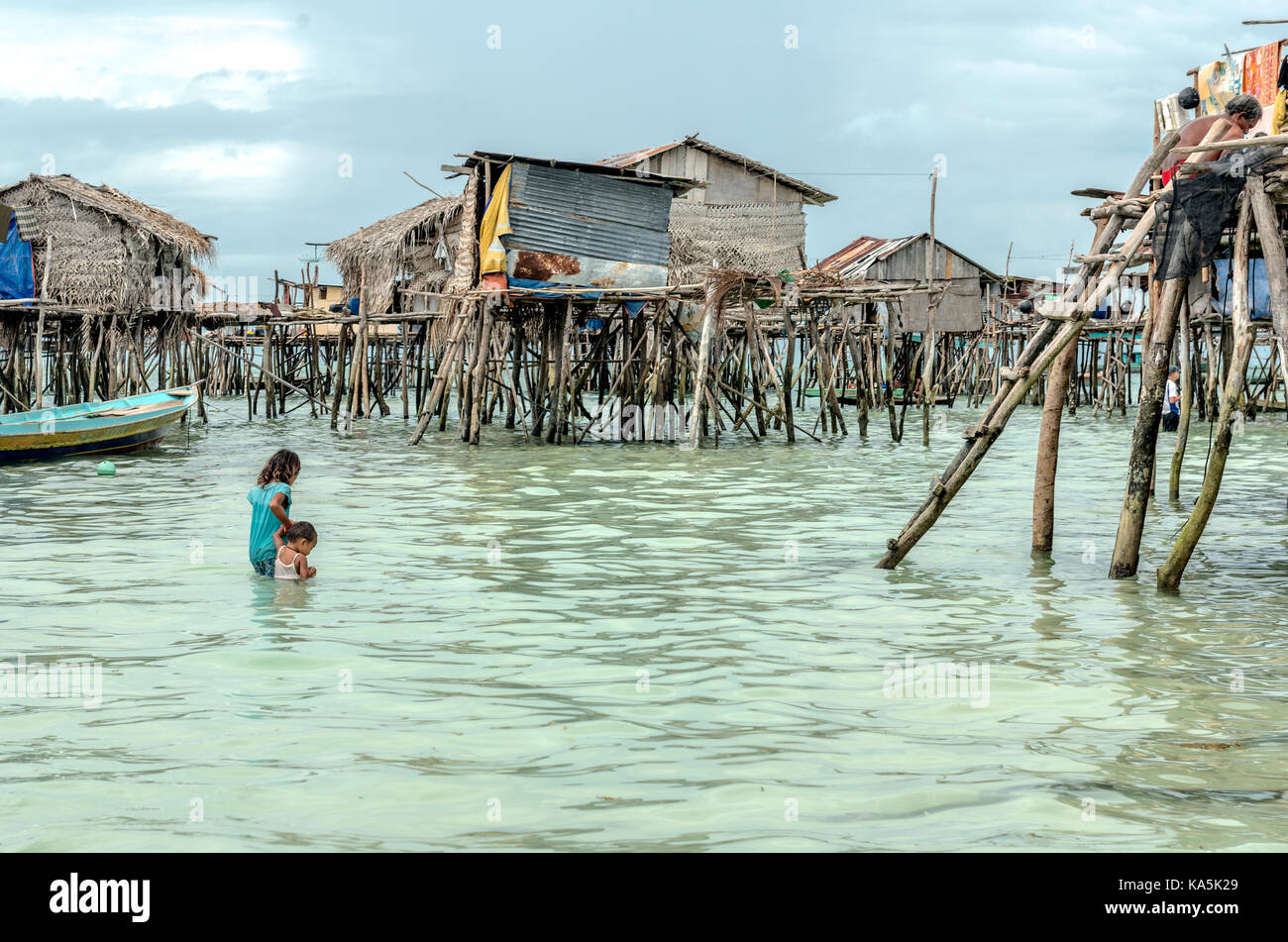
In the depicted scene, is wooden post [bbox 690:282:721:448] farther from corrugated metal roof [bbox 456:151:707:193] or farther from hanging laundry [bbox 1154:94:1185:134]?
hanging laundry [bbox 1154:94:1185:134]

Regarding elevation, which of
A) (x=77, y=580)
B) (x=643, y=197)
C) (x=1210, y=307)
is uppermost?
(x=643, y=197)

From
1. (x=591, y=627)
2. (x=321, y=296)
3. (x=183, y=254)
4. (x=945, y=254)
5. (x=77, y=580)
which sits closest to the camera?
(x=591, y=627)

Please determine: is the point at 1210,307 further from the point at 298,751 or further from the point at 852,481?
the point at 298,751

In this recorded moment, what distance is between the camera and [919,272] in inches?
1671

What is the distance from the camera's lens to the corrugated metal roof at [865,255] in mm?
40531

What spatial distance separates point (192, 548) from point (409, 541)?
170 cm

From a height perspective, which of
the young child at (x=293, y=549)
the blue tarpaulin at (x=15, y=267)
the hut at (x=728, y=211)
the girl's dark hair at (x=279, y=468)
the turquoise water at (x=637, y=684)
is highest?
the hut at (x=728, y=211)

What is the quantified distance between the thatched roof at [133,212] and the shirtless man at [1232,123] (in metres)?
22.1

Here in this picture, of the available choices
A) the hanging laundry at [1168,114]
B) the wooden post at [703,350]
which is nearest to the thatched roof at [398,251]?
the wooden post at [703,350]

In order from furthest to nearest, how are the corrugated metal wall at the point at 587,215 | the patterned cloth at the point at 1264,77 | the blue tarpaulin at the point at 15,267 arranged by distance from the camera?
the blue tarpaulin at the point at 15,267, the corrugated metal wall at the point at 587,215, the patterned cloth at the point at 1264,77

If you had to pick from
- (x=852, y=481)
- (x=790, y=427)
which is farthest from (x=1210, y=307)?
(x=790, y=427)

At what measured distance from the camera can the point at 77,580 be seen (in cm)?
865

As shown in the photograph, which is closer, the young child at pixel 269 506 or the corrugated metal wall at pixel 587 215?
the young child at pixel 269 506

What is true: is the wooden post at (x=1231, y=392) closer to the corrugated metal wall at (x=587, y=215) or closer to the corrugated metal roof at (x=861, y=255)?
the corrugated metal wall at (x=587, y=215)
